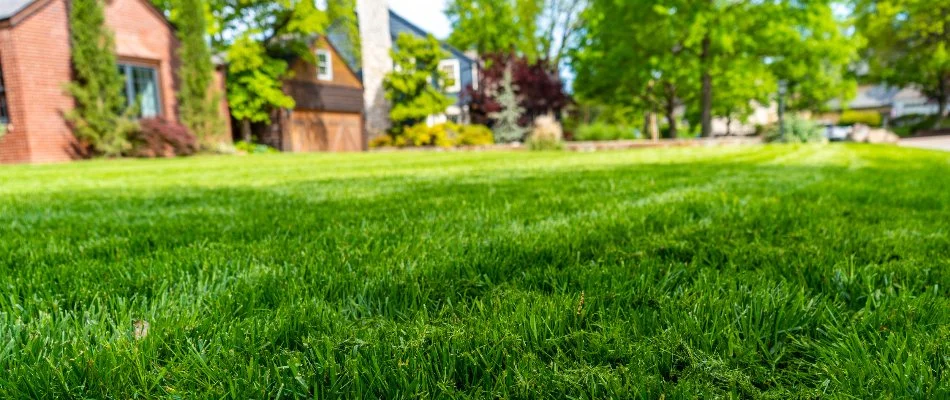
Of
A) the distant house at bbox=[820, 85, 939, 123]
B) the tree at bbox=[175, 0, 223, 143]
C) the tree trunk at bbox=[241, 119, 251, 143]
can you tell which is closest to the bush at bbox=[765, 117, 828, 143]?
the tree at bbox=[175, 0, 223, 143]

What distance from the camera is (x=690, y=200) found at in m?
3.07

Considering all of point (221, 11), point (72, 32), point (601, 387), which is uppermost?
point (221, 11)

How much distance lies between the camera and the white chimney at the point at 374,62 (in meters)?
26.3

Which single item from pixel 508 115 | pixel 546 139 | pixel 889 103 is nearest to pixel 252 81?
pixel 546 139

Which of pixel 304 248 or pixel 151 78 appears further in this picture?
pixel 151 78

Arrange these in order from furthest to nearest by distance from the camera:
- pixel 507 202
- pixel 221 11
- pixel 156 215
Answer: pixel 221 11 → pixel 507 202 → pixel 156 215

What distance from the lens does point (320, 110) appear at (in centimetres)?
2173

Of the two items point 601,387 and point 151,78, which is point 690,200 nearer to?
point 601,387

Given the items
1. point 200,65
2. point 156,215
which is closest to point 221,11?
point 200,65

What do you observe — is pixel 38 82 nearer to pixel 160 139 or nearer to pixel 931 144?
pixel 160 139

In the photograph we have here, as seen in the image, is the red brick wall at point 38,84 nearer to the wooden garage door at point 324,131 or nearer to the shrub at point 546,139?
the wooden garage door at point 324,131

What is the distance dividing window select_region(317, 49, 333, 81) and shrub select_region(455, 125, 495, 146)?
612cm

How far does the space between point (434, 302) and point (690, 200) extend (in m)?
2.28

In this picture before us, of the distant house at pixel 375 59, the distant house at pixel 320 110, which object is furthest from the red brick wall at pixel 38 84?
the distant house at pixel 375 59
